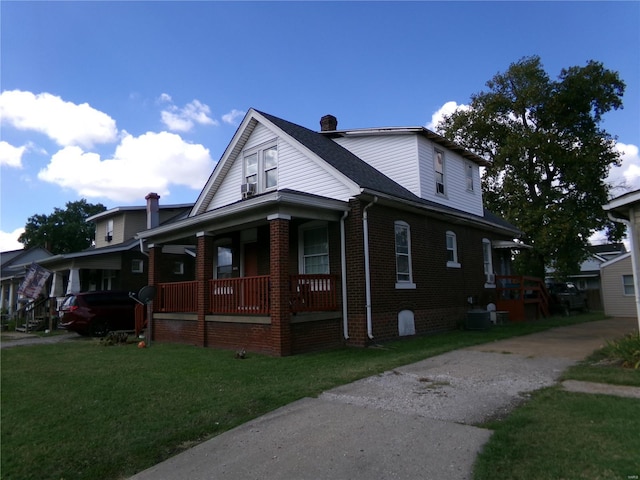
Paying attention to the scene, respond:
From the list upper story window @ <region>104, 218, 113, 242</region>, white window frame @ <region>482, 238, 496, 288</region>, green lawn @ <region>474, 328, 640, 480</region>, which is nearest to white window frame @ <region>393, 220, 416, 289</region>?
white window frame @ <region>482, 238, 496, 288</region>

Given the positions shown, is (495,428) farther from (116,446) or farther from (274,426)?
(116,446)

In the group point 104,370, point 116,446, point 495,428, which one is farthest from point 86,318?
point 495,428

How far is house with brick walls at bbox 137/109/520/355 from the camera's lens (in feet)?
35.0

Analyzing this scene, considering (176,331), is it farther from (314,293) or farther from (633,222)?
(633,222)

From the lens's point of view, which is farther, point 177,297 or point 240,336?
point 177,297

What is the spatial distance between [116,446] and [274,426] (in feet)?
5.47

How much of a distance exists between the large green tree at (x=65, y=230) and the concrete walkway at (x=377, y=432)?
56.9 meters

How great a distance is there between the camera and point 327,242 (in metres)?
12.4

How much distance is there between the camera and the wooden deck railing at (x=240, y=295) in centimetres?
1056

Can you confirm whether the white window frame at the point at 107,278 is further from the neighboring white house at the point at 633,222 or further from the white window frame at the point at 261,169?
the neighboring white house at the point at 633,222

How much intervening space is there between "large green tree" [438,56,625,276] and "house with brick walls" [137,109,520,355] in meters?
8.85

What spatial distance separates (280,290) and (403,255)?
4508mm

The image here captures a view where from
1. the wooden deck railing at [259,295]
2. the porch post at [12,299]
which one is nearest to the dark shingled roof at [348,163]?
the wooden deck railing at [259,295]

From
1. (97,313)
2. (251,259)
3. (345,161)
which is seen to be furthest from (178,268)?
(345,161)
